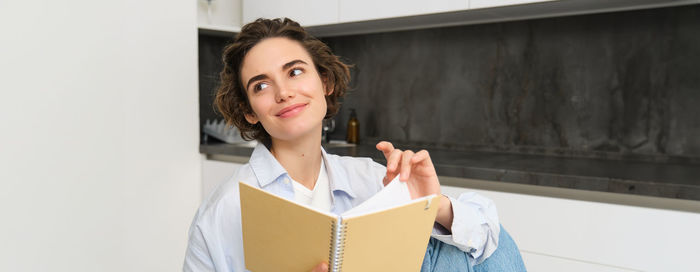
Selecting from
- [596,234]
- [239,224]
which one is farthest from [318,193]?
[596,234]

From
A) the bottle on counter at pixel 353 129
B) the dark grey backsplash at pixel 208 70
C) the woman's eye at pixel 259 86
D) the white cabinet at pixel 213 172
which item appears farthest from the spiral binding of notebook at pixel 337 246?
the dark grey backsplash at pixel 208 70

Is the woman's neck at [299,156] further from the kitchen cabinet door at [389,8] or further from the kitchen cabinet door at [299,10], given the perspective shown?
the kitchen cabinet door at [299,10]

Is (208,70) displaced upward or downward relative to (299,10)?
downward

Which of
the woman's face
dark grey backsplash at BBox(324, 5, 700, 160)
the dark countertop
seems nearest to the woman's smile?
the woman's face

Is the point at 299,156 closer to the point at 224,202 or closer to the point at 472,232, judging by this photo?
the point at 224,202

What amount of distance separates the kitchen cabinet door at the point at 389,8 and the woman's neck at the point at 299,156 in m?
1.04

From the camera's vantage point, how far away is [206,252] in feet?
3.07

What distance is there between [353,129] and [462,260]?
5.22 ft

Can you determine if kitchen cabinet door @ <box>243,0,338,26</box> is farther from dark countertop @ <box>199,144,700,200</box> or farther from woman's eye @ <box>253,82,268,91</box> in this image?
woman's eye @ <box>253,82,268,91</box>

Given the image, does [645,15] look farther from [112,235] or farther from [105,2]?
[112,235]

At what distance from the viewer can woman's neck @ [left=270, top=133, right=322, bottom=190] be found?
3.53 ft

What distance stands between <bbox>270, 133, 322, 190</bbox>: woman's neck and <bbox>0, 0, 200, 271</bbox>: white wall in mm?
1021

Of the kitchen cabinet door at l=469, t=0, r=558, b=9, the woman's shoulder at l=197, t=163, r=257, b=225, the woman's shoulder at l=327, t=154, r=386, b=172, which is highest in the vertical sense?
the kitchen cabinet door at l=469, t=0, r=558, b=9

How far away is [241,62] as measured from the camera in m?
1.08
